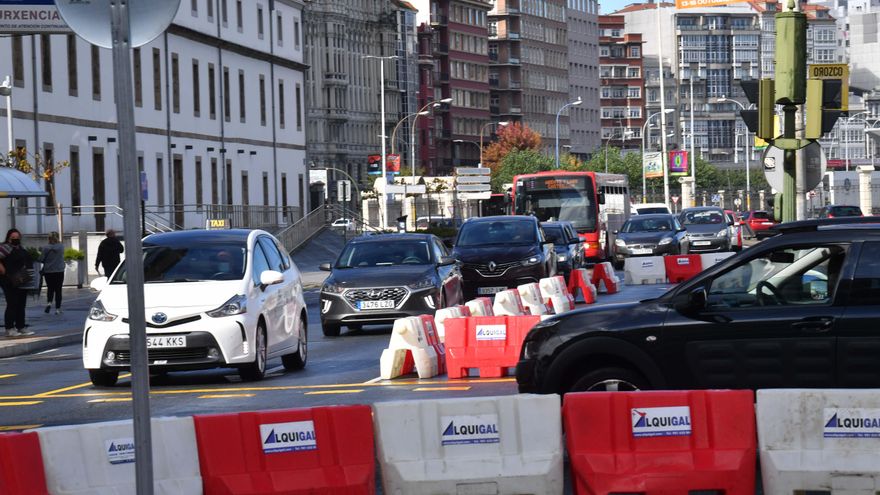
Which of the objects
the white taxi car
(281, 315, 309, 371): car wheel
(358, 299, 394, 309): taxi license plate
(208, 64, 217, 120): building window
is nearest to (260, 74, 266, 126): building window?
(208, 64, 217, 120): building window

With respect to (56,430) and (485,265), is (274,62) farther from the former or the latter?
(56,430)

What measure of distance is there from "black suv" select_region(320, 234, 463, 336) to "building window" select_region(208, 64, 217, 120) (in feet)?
146

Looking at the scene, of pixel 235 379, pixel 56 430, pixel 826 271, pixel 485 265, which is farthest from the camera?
pixel 485 265

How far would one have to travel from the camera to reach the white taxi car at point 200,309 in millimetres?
18875

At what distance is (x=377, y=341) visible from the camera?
26125 millimetres

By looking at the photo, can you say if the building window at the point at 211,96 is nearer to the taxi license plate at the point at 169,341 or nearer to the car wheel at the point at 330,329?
the car wheel at the point at 330,329

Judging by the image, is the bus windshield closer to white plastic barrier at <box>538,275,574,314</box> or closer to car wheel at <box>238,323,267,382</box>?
white plastic barrier at <box>538,275,574,314</box>

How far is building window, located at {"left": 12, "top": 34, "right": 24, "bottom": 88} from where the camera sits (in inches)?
2050

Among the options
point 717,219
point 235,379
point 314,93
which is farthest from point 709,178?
point 235,379

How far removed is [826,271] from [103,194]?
5065 cm

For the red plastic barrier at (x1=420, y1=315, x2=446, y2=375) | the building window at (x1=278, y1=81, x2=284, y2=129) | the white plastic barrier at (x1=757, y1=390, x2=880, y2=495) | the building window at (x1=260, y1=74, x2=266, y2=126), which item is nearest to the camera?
the white plastic barrier at (x1=757, y1=390, x2=880, y2=495)

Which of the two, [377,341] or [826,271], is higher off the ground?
[826,271]

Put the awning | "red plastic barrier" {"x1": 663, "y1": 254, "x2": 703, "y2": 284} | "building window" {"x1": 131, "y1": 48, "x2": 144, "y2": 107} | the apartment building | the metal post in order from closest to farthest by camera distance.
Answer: the metal post, the awning, "red plastic barrier" {"x1": 663, "y1": 254, "x2": 703, "y2": 284}, the apartment building, "building window" {"x1": 131, "y1": 48, "x2": 144, "y2": 107}

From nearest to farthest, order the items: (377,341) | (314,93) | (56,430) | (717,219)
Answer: (56,430) < (377,341) < (717,219) < (314,93)
